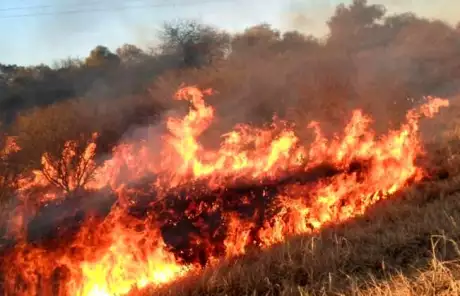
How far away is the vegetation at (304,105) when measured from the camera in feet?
18.2

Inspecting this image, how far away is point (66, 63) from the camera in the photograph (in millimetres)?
43312

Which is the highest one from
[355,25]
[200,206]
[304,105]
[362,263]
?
[355,25]

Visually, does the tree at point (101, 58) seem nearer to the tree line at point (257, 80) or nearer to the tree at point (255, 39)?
the tree line at point (257, 80)

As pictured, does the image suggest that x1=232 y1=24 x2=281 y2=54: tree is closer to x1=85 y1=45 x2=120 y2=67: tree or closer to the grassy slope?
x1=85 y1=45 x2=120 y2=67: tree

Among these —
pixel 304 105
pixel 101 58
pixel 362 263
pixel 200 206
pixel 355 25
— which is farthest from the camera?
pixel 101 58

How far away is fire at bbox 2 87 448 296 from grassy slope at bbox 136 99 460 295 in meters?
1.03

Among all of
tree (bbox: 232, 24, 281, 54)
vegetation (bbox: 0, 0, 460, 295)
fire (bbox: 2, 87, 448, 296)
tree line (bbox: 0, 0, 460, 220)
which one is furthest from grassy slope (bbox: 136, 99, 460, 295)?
tree (bbox: 232, 24, 281, 54)

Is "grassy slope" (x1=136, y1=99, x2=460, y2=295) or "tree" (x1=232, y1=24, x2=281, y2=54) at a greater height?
"tree" (x1=232, y1=24, x2=281, y2=54)

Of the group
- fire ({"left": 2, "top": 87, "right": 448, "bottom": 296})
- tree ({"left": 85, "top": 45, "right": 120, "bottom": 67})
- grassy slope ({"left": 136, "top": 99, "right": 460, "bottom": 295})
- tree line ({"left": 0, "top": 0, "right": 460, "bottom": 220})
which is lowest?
grassy slope ({"left": 136, "top": 99, "right": 460, "bottom": 295})

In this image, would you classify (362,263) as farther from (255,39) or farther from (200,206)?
(255,39)

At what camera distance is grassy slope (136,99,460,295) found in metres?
4.84

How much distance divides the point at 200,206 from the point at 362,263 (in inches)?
123

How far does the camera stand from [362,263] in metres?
5.60

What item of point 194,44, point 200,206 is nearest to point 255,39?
point 194,44
